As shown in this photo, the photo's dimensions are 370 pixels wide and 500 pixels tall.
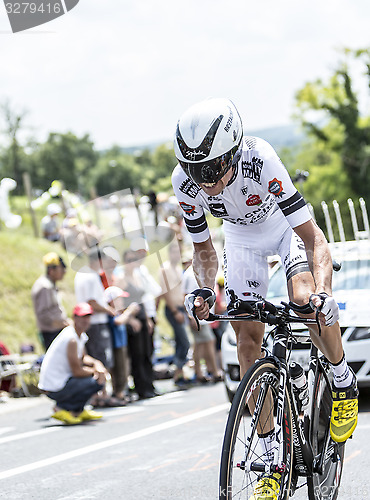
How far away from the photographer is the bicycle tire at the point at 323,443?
4.57 m

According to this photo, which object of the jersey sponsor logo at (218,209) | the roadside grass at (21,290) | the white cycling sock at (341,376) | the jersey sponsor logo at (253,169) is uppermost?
the jersey sponsor logo at (253,169)

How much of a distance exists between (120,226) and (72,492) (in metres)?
9.99

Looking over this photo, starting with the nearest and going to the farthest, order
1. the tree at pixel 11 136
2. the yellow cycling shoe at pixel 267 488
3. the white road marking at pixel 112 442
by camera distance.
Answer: the yellow cycling shoe at pixel 267 488 → the white road marking at pixel 112 442 → the tree at pixel 11 136

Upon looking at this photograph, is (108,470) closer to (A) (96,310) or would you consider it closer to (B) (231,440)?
(B) (231,440)

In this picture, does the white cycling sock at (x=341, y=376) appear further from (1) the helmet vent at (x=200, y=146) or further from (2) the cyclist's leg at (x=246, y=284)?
(1) the helmet vent at (x=200, y=146)

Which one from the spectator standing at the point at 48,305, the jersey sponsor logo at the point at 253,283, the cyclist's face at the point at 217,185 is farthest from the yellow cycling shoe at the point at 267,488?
the spectator standing at the point at 48,305

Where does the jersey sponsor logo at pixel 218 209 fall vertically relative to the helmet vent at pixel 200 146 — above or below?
below

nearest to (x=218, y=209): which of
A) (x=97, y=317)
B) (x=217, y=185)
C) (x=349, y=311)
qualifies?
(x=217, y=185)

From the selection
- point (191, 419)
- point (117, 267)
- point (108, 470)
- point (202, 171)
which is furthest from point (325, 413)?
point (117, 267)

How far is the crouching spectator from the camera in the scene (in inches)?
383

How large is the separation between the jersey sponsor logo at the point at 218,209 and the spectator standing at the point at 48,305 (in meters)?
6.56

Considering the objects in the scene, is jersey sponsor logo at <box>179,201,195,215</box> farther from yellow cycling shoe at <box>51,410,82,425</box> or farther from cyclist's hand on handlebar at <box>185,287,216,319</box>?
yellow cycling shoe at <box>51,410,82,425</box>

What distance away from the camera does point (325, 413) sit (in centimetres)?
472

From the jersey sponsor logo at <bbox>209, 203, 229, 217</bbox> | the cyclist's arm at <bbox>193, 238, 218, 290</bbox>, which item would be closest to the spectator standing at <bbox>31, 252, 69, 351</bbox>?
the cyclist's arm at <bbox>193, 238, 218, 290</bbox>
